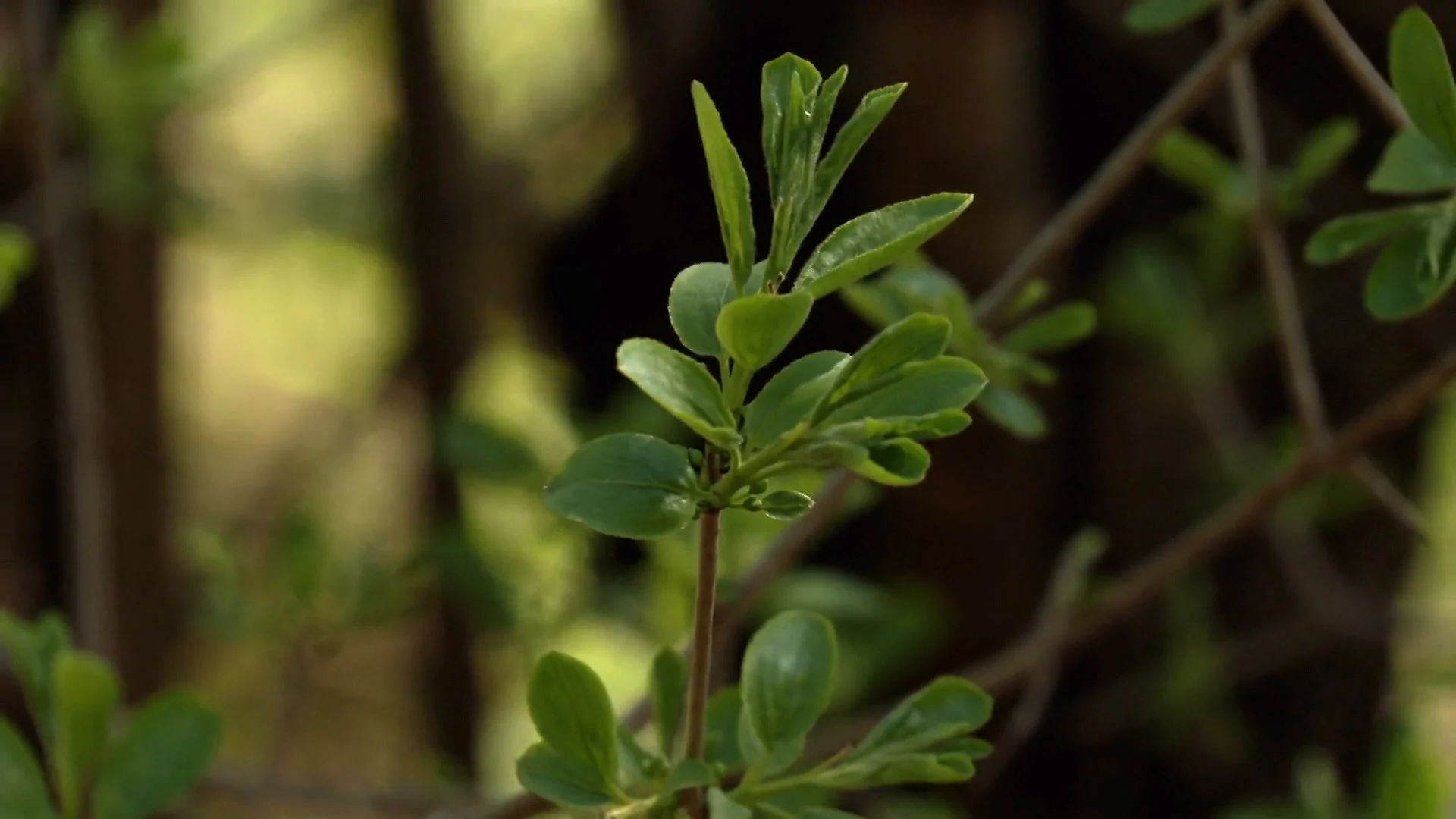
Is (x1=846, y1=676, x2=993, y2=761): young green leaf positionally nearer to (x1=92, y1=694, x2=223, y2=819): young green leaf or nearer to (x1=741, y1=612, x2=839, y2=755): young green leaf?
(x1=741, y1=612, x2=839, y2=755): young green leaf

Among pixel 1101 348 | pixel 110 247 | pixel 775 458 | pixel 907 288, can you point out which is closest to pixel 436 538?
pixel 110 247

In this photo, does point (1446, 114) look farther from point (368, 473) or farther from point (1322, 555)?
point (368, 473)

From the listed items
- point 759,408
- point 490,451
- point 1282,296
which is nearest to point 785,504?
point 759,408

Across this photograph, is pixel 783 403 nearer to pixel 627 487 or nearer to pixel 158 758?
pixel 627 487

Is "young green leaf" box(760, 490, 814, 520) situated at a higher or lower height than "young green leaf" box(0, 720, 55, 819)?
higher

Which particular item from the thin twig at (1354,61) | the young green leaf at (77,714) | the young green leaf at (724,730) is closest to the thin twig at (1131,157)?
the thin twig at (1354,61)

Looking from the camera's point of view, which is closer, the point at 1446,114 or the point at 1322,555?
the point at 1446,114

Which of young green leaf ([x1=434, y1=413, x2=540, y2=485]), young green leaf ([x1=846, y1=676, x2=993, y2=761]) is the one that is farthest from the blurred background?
young green leaf ([x1=846, y1=676, x2=993, y2=761])
